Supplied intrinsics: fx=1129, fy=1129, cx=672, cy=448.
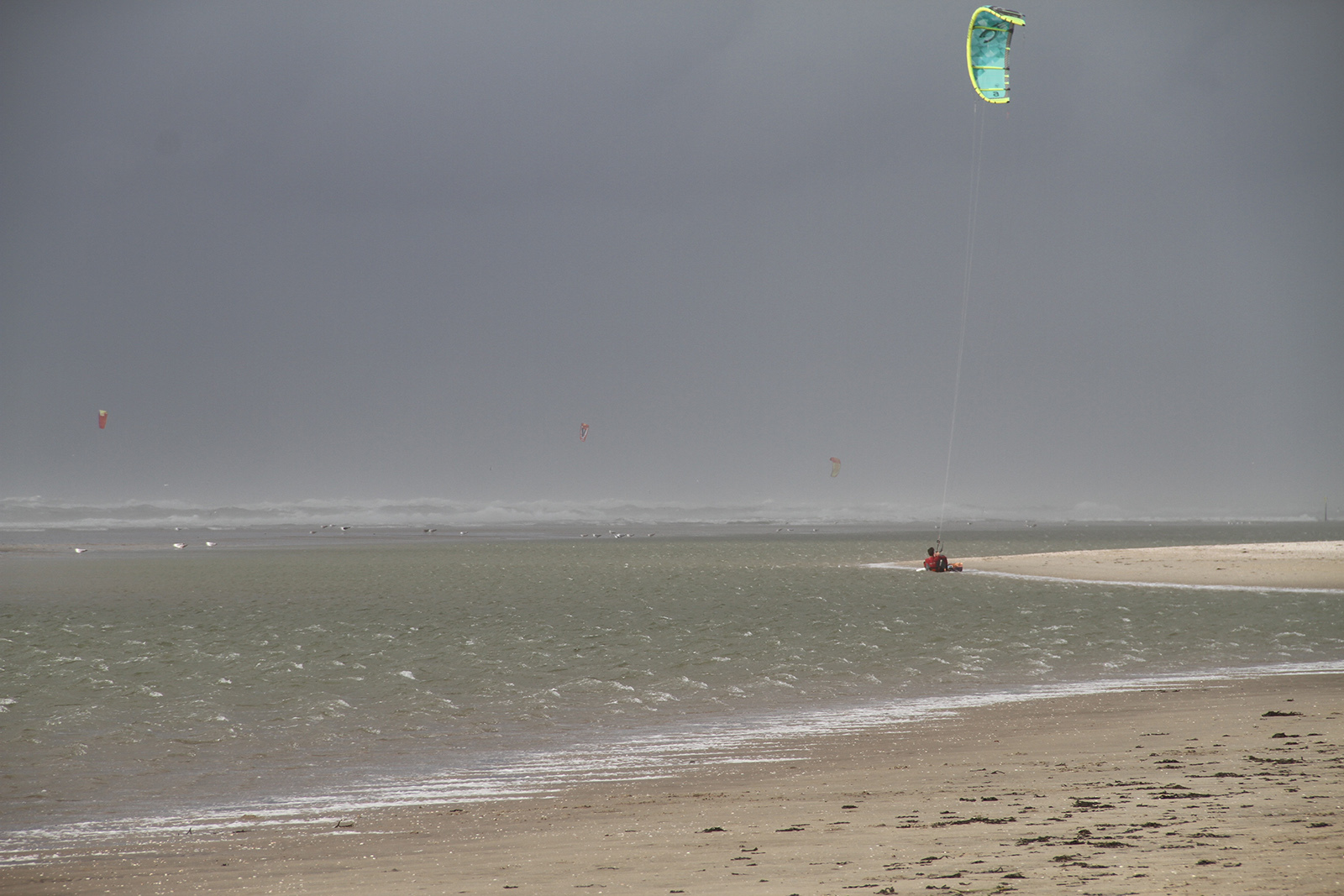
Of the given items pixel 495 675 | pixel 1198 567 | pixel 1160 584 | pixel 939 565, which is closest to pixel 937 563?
pixel 939 565

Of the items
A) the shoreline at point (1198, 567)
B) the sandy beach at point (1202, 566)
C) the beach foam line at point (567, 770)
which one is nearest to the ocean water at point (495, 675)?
the beach foam line at point (567, 770)

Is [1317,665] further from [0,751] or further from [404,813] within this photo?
[0,751]

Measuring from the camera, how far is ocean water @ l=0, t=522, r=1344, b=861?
1107cm

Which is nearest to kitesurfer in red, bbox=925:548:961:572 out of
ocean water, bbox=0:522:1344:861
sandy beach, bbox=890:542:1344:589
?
sandy beach, bbox=890:542:1344:589

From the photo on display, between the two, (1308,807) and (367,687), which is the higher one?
(1308,807)

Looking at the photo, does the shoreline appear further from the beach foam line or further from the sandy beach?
the beach foam line

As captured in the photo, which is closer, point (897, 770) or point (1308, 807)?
point (1308, 807)

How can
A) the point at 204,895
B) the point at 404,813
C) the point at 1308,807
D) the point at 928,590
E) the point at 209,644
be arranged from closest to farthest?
1. the point at 204,895
2. the point at 1308,807
3. the point at 404,813
4. the point at 209,644
5. the point at 928,590

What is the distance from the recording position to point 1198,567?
5097 cm

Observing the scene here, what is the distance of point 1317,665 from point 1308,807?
12.3 m

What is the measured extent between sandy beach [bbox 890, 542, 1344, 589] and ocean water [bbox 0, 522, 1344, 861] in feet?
17.4

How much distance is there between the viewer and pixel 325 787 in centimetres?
1070

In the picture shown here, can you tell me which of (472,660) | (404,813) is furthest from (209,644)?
(404,813)

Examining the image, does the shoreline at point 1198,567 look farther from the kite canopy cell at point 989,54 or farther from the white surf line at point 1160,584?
the kite canopy cell at point 989,54
